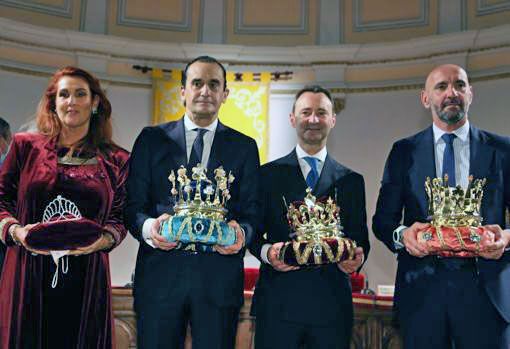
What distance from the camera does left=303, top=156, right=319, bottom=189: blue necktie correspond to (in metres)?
3.03

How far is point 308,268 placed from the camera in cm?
284

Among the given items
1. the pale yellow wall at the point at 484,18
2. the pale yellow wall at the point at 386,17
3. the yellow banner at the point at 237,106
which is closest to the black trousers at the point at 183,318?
the yellow banner at the point at 237,106

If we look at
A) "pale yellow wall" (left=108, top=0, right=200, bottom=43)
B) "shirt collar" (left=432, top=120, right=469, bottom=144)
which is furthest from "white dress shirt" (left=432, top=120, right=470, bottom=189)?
"pale yellow wall" (left=108, top=0, right=200, bottom=43)

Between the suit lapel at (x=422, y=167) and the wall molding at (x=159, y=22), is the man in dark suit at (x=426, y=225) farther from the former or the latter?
the wall molding at (x=159, y=22)

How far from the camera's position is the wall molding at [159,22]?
27.2 ft

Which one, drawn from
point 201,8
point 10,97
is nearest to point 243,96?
point 201,8

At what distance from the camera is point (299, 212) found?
2.85m

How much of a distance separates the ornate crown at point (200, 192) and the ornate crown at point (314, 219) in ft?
1.05

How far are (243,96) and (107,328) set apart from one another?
5.69 metres

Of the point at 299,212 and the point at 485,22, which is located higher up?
the point at 485,22

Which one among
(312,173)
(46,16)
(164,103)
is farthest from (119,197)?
(46,16)

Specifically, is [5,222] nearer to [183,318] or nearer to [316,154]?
[183,318]

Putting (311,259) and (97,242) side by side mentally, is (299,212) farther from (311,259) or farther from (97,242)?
(97,242)

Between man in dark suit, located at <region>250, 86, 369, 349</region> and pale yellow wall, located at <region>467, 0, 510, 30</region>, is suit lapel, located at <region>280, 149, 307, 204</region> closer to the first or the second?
man in dark suit, located at <region>250, 86, 369, 349</region>
